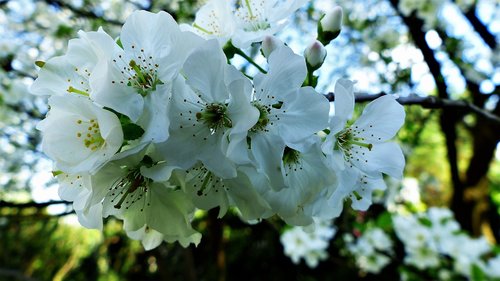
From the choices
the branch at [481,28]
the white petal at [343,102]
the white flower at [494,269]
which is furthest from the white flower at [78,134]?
the branch at [481,28]

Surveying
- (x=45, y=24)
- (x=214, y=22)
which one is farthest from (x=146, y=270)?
(x=214, y=22)

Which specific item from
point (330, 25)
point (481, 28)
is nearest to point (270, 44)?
point (330, 25)

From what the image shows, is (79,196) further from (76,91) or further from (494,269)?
(494,269)

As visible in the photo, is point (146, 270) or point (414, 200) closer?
point (414, 200)

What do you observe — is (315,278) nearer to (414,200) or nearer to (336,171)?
(414,200)

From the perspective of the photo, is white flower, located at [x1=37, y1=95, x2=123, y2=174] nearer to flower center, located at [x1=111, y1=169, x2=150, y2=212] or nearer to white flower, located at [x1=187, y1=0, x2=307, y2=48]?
flower center, located at [x1=111, y1=169, x2=150, y2=212]

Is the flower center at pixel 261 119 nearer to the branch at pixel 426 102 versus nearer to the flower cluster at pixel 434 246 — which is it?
the branch at pixel 426 102
